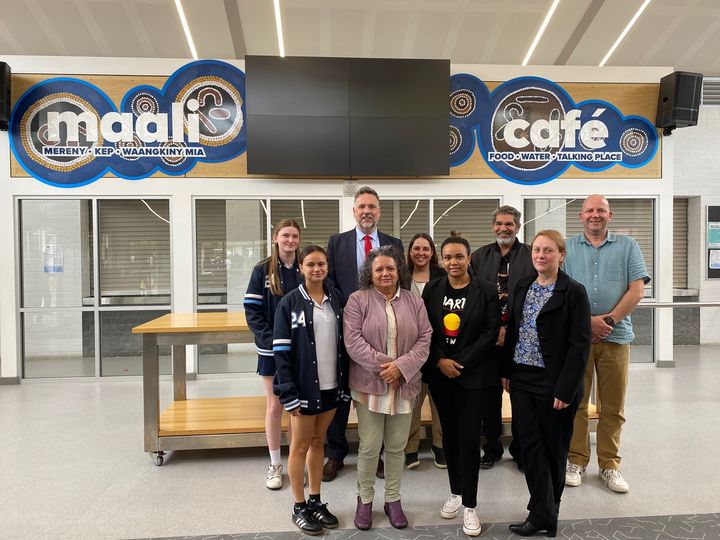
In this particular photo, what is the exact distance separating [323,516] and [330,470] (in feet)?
1.88

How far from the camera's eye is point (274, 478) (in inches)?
116

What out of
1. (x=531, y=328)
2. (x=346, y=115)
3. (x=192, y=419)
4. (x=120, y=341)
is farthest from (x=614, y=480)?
(x=120, y=341)

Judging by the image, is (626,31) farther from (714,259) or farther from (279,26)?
(279,26)

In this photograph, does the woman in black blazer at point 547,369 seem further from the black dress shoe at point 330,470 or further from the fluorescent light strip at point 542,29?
the fluorescent light strip at point 542,29

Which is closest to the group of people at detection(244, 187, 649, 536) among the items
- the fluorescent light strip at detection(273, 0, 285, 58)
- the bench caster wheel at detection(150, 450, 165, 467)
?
the bench caster wheel at detection(150, 450, 165, 467)

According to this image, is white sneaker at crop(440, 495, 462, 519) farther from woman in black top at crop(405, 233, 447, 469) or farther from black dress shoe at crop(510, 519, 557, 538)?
woman in black top at crop(405, 233, 447, 469)

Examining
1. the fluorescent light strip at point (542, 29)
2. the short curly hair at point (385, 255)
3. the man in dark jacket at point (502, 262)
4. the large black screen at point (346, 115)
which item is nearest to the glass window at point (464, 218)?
the large black screen at point (346, 115)

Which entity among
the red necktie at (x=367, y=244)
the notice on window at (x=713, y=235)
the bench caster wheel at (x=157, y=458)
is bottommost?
the bench caster wheel at (x=157, y=458)

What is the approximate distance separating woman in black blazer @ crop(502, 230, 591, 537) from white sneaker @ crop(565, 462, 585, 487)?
0.65 m

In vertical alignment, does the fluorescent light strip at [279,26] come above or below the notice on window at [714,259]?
above

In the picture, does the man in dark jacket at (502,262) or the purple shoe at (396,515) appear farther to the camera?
the man in dark jacket at (502,262)

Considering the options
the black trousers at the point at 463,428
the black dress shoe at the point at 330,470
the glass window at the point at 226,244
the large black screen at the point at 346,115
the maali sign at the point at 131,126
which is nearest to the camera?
the black trousers at the point at 463,428

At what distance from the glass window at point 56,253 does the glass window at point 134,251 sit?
0.20m

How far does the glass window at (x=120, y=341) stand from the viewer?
5754mm
